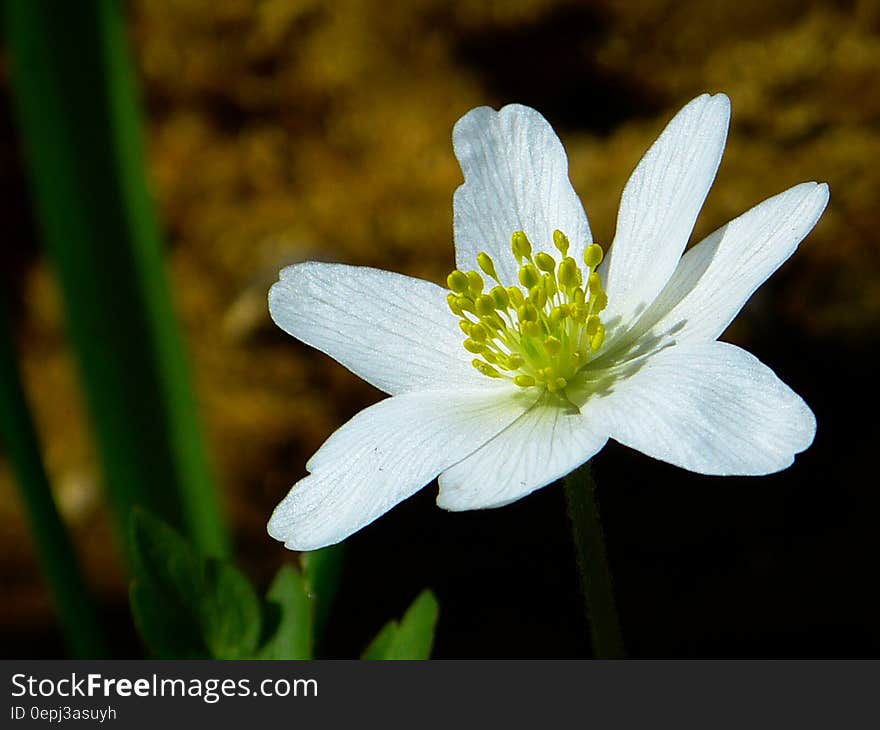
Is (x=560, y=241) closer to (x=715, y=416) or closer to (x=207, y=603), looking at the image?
(x=715, y=416)

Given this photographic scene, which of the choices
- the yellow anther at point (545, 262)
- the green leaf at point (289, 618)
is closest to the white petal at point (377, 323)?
the yellow anther at point (545, 262)

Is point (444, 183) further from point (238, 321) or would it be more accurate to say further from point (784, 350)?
point (784, 350)

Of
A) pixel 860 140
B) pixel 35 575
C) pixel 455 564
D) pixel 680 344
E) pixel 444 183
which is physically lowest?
pixel 680 344

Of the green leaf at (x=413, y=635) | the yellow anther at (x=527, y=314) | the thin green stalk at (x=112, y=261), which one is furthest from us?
the thin green stalk at (x=112, y=261)

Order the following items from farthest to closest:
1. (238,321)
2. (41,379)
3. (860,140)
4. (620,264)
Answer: (41,379), (238,321), (860,140), (620,264)

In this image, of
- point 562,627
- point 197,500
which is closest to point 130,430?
point 197,500

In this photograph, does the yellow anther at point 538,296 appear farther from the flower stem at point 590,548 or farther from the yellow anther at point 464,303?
the flower stem at point 590,548
